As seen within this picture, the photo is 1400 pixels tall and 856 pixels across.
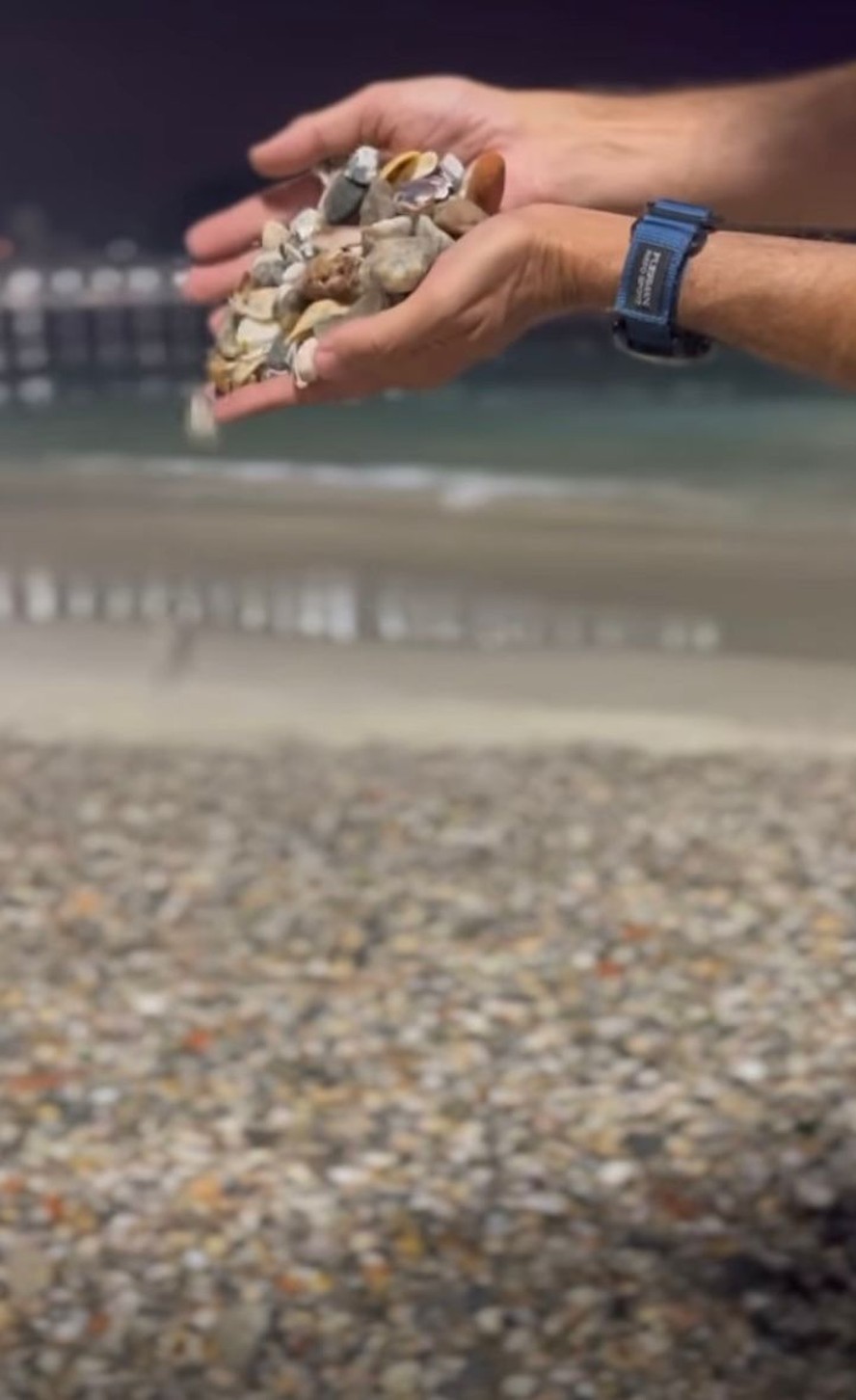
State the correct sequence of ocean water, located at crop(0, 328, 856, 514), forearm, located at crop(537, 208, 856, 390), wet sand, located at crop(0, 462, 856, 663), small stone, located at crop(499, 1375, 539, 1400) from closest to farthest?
1. forearm, located at crop(537, 208, 856, 390)
2. small stone, located at crop(499, 1375, 539, 1400)
3. wet sand, located at crop(0, 462, 856, 663)
4. ocean water, located at crop(0, 328, 856, 514)

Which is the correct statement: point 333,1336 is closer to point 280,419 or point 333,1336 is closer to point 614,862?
point 614,862

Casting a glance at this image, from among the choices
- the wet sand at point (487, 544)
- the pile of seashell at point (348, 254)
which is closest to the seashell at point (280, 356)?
the pile of seashell at point (348, 254)

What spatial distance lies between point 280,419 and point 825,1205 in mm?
7022

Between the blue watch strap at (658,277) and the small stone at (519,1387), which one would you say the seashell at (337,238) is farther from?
the small stone at (519,1387)

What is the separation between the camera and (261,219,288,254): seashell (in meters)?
1.11

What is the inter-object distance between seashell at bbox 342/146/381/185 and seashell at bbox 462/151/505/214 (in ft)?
0.20

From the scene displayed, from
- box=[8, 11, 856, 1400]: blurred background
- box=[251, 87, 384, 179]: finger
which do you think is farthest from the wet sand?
box=[251, 87, 384, 179]: finger

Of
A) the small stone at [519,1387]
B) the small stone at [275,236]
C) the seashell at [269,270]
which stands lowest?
the small stone at [519,1387]

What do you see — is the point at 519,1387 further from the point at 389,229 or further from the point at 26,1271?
the point at 389,229

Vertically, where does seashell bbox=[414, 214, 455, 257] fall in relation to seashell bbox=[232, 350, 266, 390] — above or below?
above

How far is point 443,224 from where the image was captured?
1.05 metres

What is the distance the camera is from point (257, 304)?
3.56ft

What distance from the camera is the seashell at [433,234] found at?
103 centimetres

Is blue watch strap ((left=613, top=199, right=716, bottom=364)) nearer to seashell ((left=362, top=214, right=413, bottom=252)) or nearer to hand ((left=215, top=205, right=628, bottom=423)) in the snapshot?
hand ((left=215, top=205, right=628, bottom=423))
